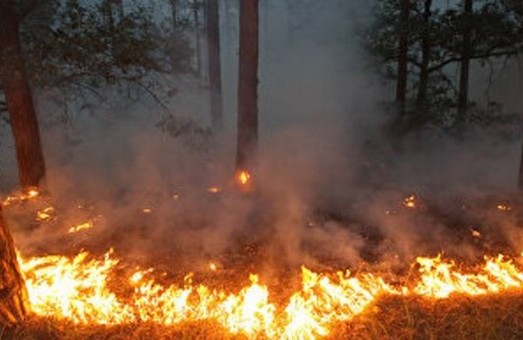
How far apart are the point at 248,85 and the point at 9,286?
6353 mm

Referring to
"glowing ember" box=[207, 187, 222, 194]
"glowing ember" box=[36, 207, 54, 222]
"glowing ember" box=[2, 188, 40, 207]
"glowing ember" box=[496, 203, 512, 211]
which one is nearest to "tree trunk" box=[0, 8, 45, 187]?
"glowing ember" box=[2, 188, 40, 207]

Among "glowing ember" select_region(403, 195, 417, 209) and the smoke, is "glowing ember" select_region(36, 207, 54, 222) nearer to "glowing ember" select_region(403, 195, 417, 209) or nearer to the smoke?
the smoke

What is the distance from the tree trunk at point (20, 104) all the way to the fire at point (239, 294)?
3.65m

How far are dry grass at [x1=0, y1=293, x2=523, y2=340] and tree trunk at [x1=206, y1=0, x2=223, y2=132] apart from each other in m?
14.0

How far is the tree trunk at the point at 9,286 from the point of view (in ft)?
18.8

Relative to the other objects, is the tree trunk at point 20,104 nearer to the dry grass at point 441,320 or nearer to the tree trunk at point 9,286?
the tree trunk at point 9,286

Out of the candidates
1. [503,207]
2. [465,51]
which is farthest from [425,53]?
[503,207]

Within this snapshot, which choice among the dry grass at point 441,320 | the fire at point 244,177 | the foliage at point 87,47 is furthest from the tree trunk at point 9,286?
the fire at point 244,177

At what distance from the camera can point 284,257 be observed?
7930mm

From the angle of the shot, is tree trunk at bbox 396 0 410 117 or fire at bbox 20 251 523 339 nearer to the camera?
fire at bbox 20 251 523 339

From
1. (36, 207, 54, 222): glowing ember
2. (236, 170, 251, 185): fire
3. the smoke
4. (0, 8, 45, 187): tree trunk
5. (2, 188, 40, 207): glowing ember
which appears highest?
(0, 8, 45, 187): tree trunk

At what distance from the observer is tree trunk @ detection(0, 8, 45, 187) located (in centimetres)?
920

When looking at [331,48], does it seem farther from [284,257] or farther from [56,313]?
[56,313]

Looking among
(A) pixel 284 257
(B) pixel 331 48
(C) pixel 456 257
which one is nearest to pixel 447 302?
(C) pixel 456 257
